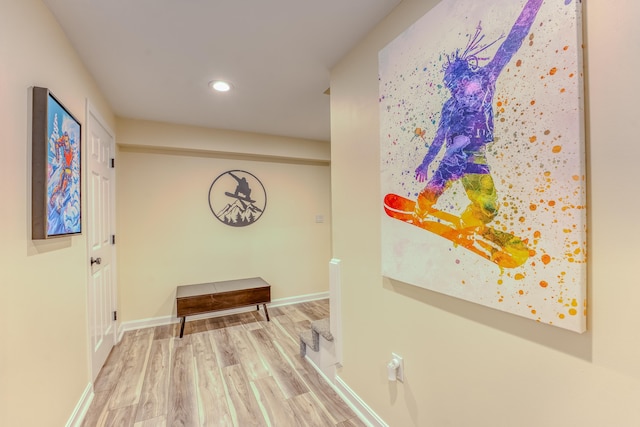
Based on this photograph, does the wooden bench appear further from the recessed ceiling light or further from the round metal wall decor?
the recessed ceiling light

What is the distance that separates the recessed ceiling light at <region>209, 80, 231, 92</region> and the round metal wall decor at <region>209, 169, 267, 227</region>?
137cm

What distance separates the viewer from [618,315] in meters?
0.73

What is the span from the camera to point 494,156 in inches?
37.6

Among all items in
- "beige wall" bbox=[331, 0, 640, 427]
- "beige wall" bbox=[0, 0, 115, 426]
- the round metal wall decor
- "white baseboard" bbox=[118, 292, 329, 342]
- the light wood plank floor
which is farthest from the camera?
the round metal wall decor

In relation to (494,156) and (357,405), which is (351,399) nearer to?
(357,405)

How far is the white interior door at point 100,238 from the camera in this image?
6.46 ft

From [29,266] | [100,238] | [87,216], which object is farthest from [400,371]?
[100,238]

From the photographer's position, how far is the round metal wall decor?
3410 millimetres

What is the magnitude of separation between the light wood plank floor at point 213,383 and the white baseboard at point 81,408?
0.04 meters

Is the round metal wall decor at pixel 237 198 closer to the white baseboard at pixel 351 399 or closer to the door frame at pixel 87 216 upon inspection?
the door frame at pixel 87 216

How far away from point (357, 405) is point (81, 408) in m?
1.70

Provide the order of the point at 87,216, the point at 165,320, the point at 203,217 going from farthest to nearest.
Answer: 1. the point at 203,217
2. the point at 165,320
3. the point at 87,216

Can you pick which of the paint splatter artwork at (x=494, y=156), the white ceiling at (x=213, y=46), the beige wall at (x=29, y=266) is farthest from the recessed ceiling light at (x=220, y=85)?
the paint splatter artwork at (x=494, y=156)

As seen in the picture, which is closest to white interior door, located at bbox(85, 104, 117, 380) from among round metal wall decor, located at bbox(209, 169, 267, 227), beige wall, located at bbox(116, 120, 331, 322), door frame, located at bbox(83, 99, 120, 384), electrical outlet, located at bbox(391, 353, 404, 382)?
door frame, located at bbox(83, 99, 120, 384)
